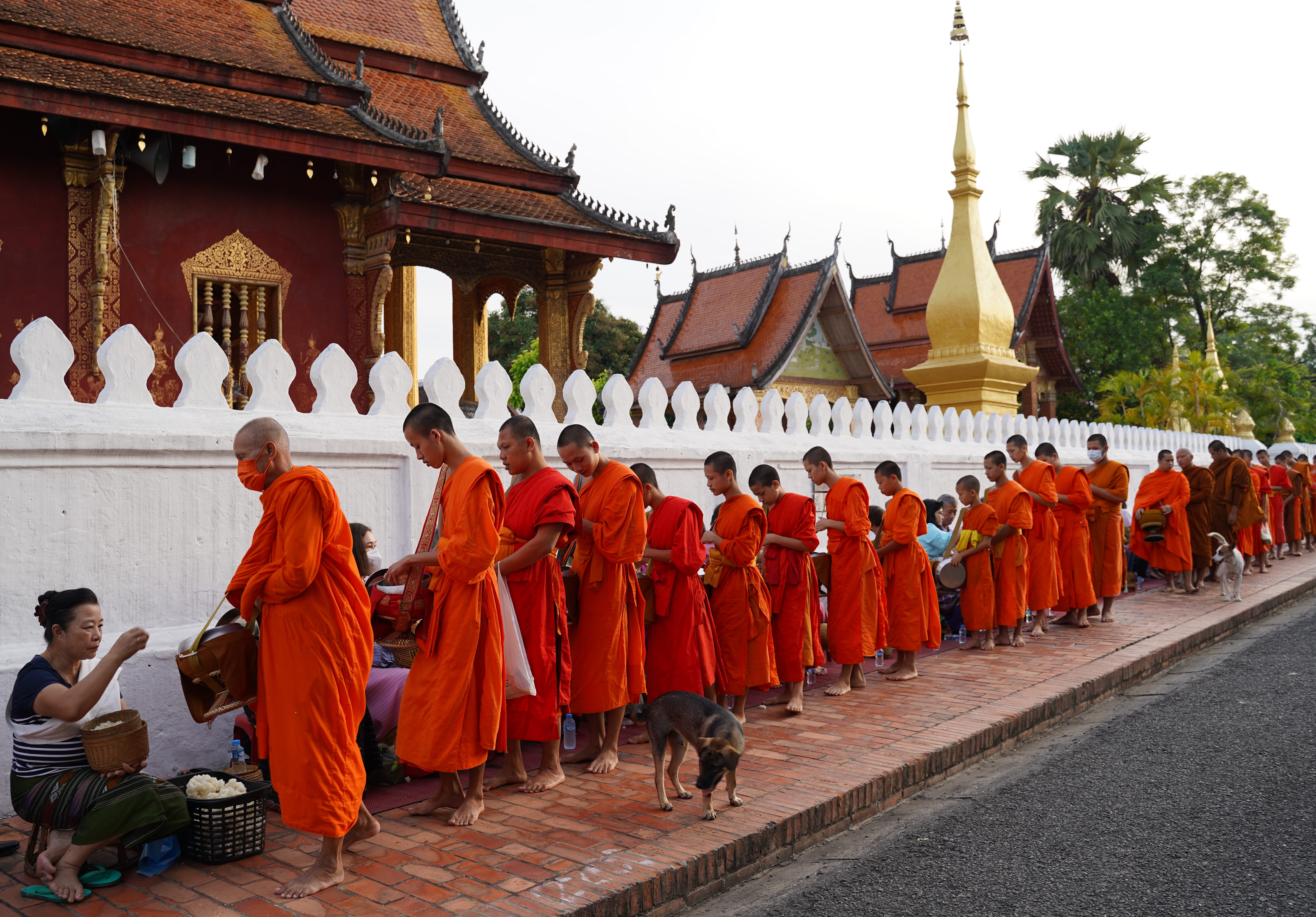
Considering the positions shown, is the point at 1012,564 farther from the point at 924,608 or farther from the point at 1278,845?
the point at 1278,845

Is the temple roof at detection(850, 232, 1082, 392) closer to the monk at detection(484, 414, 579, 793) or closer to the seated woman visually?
the monk at detection(484, 414, 579, 793)

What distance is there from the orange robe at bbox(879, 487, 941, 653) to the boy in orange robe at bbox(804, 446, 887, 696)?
0.24 metres

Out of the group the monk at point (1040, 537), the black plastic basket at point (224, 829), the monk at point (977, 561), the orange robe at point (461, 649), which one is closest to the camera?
the black plastic basket at point (224, 829)

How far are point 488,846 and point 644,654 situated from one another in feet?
5.53

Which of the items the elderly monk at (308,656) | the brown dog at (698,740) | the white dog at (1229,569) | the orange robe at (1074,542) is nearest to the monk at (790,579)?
the brown dog at (698,740)

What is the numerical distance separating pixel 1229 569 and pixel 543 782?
9161 millimetres

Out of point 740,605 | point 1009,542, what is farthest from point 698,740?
point 1009,542

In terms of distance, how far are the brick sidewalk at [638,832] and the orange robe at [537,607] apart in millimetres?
315

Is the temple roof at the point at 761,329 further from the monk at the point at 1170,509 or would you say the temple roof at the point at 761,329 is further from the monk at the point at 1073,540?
the monk at the point at 1073,540

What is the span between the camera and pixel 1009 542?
8.24 meters

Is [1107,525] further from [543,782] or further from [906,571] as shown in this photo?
[543,782]

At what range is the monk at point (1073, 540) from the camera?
9.12 meters

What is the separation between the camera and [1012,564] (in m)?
8.23

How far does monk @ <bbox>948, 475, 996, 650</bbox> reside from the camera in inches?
315
